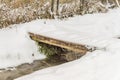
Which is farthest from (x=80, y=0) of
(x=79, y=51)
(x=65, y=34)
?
(x=79, y=51)

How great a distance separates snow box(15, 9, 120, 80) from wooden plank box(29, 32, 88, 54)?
11 centimetres

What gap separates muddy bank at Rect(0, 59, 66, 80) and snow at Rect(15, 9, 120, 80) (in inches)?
25.4

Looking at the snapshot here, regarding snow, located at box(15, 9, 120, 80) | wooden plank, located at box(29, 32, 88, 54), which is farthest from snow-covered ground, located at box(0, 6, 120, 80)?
wooden plank, located at box(29, 32, 88, 54)

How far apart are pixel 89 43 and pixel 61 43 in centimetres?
78

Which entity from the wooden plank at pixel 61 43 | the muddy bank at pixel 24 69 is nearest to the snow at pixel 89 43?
the wooden plank at pixel 61 43

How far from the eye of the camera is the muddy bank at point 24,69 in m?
6.12

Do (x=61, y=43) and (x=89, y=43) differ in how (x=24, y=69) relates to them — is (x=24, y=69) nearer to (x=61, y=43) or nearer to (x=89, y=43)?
(x=61, y=43)

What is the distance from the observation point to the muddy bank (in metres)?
6.12

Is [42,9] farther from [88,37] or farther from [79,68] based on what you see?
[79,68]

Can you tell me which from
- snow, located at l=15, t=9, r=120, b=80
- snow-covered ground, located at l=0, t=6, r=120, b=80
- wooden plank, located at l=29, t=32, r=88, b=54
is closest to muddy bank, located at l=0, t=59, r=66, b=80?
snow-covered ground, located at l=0, t=6, r=120, b=80

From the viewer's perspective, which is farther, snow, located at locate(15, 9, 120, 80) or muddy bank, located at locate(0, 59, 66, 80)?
muddy bank, located at locate(0, 59, 66, 80)

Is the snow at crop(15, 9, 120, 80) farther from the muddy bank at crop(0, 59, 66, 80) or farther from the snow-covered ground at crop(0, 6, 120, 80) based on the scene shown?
the muddy bank at crop(0, 59, 66, 80)

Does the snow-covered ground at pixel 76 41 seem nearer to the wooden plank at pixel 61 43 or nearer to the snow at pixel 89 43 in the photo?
the snow at pixel 89 43

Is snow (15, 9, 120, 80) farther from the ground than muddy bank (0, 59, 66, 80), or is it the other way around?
snow (15, 9, 120, 80)
